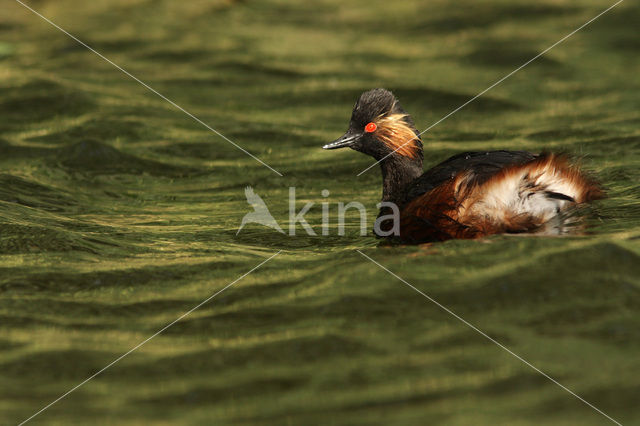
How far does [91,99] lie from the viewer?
388 inches

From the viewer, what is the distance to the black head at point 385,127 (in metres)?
6.42

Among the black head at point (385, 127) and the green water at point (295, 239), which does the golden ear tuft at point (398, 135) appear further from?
the green water at point (295, 239)

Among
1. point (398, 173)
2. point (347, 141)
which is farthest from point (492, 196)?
point (347, 141)

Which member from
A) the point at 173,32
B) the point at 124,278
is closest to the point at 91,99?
the point at 173,32

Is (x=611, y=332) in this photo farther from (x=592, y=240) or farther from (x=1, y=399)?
(x=1, y=399)

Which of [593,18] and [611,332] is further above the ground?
[593,18]

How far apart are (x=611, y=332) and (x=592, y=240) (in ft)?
3.46

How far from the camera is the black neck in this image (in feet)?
21.0

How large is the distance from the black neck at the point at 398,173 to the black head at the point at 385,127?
36 mm

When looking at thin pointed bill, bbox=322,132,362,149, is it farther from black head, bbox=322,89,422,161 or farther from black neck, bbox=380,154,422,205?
black neck, bbox=380,154,422,205

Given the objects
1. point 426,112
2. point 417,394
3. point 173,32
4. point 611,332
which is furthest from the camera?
point 173,32

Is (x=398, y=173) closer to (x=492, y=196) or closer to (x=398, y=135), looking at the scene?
(x=398, y=135)

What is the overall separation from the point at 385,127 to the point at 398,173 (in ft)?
1.11

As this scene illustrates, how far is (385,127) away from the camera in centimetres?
644
